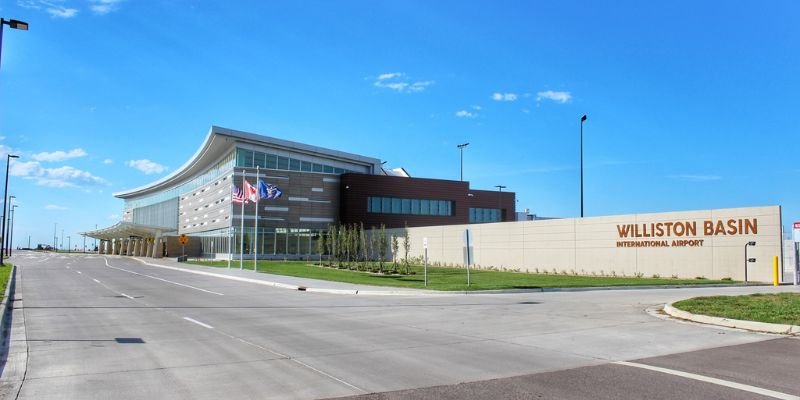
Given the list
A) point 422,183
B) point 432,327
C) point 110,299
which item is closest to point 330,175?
point 422,183

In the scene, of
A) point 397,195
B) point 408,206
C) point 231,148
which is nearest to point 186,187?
point 231,148

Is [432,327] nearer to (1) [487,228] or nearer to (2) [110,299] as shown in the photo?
(2) [110,299]

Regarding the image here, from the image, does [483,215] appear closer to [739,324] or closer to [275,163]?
[275,163]

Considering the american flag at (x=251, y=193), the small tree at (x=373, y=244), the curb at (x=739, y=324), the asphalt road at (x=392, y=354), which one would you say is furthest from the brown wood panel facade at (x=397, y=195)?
the curb at (x=739, y=324)

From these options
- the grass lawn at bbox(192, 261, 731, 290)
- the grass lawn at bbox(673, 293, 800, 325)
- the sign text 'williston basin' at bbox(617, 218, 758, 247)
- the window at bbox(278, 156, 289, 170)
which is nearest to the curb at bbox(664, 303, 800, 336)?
the grass lawn at bbox(673, 293, 800, 325)

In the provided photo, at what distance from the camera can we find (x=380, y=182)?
7094cm

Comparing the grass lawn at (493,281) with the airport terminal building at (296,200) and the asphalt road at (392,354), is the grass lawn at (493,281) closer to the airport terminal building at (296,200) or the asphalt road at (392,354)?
the asphalt road at (392,354)

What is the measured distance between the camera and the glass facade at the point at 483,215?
81.9 m

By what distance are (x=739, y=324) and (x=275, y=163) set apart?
62.5 m

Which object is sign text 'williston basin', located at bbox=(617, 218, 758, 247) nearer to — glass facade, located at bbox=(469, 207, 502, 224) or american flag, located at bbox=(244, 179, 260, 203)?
american flag, located at bbox=(244, 179, 260, 203)

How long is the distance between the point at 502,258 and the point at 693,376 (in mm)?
35446

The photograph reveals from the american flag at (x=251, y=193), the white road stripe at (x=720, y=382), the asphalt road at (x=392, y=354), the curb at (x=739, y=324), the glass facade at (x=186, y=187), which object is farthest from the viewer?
the glass facade at (x=186, y=187)

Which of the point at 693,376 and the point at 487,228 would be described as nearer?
the point at 693,376

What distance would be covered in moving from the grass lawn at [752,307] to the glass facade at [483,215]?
64223mm
